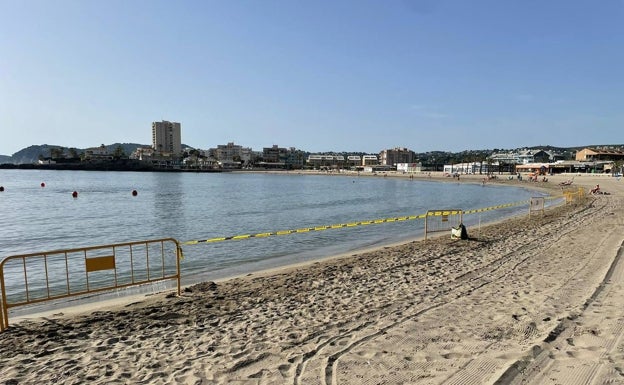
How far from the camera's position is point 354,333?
6207mm

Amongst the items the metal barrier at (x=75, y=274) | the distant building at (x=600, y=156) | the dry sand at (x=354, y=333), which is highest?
the distant building at (x=600, y=156)

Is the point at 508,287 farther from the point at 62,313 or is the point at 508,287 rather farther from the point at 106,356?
the point at 62,313

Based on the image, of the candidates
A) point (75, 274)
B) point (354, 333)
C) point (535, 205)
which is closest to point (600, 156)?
point (535, 205)

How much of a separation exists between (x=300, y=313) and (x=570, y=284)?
6.42 meters

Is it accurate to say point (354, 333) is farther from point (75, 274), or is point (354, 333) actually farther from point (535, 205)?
point (535, 205)

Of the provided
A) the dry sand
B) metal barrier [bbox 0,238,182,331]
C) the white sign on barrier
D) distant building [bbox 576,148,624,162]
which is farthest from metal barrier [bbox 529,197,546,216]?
distant building [bbox 576,148,624,162]

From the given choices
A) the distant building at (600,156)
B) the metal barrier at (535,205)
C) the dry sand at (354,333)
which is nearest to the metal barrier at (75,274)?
the dry sand at (354,333)

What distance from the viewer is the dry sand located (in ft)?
16.1

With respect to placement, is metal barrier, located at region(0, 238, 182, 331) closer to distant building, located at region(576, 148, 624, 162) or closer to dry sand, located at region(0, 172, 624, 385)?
dry sand, located at region(0, 172, 624, 385)

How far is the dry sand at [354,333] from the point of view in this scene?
193 inches

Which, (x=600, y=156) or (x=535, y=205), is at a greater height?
(x=600, y=156)

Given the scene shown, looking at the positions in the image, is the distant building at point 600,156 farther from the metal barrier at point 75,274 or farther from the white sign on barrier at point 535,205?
the metal barrier at point 75,274

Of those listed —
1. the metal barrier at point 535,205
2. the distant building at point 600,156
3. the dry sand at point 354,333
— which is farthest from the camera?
the distant building at point 600,156

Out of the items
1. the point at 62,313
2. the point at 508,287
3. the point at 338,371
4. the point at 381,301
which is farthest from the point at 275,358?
the point at 508,287
